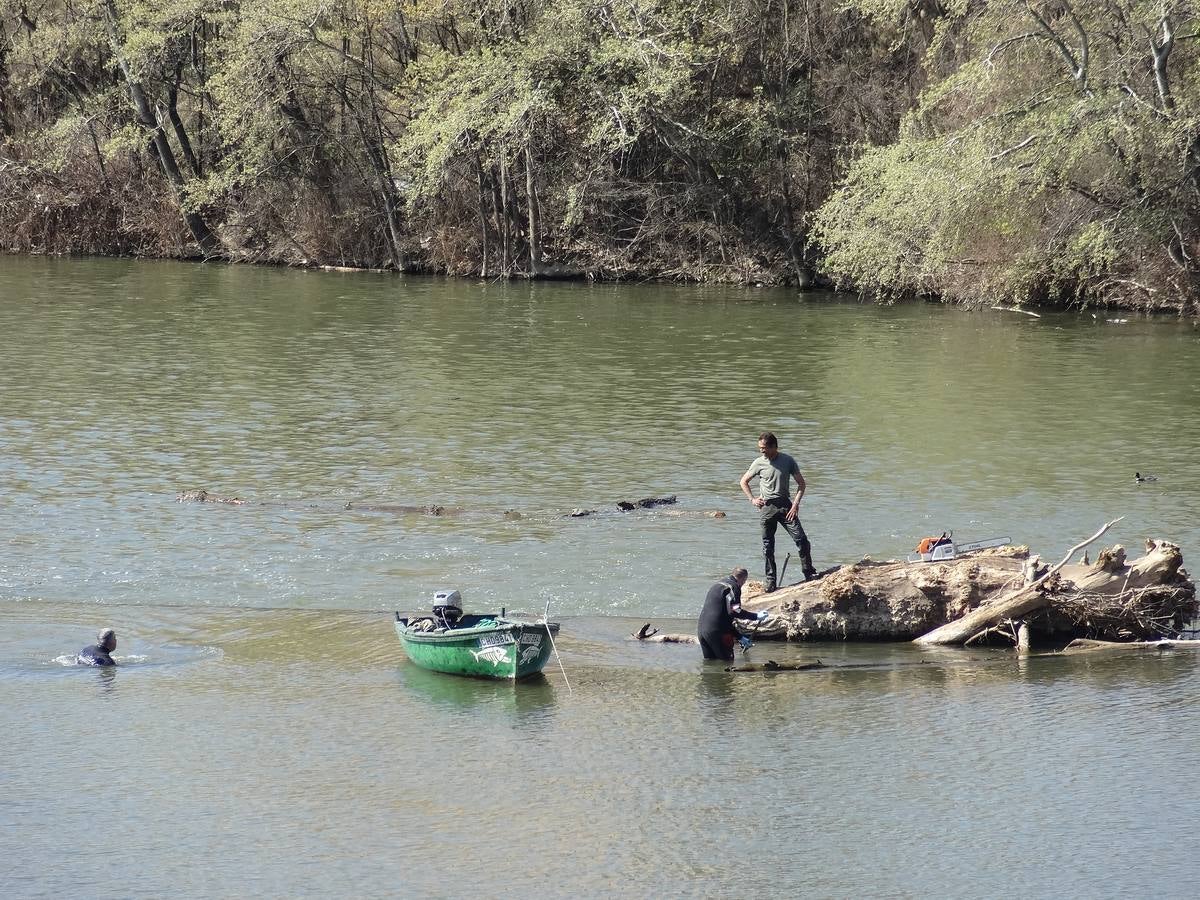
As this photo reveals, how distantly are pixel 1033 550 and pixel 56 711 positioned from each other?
11.8 m

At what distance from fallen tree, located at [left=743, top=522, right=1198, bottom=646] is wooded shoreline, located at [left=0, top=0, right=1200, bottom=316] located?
2260cm

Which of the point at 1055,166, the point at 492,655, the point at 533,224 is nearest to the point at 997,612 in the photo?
the point at 492,655

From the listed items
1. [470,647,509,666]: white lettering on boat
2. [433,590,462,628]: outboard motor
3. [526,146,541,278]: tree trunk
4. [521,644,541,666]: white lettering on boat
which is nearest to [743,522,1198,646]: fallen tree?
[521,644,541,666]: white lettering on boat

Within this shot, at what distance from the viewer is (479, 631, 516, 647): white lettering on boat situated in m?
15.3

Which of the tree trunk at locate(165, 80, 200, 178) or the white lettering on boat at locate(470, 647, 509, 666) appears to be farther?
the tree trunk at locate(165, 80, 200, 178)

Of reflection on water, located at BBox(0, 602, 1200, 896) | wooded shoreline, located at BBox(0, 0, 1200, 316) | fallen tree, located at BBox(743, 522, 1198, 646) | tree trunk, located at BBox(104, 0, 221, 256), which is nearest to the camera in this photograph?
reflection on water, located at BBox(0, 602, 1200, 896)

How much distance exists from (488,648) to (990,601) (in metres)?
5.30

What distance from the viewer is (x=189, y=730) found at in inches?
566

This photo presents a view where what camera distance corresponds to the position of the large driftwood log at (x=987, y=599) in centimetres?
1612

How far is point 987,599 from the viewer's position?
1655 centimetres

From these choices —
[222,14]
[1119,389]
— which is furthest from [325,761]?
[222,14]

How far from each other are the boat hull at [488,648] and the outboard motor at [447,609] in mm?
263

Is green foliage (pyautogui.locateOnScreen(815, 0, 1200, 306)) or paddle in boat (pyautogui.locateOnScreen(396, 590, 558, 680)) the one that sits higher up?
green foliage (pyautogui.locateOnScreen(815, 0, 1200, 306))

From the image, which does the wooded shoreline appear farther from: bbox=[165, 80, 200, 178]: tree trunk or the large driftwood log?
the large driftwood log
